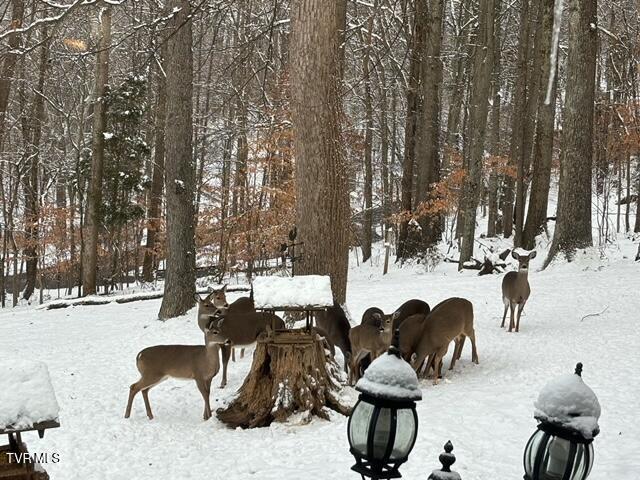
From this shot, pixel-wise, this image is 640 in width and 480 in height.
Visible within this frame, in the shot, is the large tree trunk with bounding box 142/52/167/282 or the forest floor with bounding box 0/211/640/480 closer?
the forest floor with bounding box 0/211/640/480

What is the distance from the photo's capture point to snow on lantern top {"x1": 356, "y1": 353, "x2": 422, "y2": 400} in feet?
8.96

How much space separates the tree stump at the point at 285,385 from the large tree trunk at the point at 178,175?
20.1 feet

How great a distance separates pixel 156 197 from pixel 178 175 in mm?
13620

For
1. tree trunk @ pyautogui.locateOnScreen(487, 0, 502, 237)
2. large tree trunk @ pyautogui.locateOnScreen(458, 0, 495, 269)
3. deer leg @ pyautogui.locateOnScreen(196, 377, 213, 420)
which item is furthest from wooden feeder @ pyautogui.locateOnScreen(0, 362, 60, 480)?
tree trunk @ pyautogui.locateOnScreen(487, 0, 502, 237)

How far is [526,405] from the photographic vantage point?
6246 millimetres

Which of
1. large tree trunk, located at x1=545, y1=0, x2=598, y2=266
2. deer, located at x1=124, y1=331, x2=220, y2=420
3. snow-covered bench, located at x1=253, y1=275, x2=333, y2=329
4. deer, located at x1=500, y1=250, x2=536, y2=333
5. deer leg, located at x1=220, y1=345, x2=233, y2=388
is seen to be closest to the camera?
snow-covered bench, located at x1=253, y1=275, x2=333, y2=329

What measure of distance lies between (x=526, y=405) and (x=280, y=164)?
567 inches

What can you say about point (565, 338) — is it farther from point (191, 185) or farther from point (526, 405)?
point (191, 185)

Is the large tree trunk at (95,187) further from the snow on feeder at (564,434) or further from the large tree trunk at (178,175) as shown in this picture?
the snow on feeder at (564,434)

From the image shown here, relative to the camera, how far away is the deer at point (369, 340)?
7.15m

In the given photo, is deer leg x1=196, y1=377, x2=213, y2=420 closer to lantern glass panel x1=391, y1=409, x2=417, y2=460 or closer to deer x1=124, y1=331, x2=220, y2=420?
deer x1=124, y1=331, x2=220, y2=420

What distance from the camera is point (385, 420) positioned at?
2736 millimetres

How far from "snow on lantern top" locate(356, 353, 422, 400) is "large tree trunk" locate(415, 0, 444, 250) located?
16961 millimetres

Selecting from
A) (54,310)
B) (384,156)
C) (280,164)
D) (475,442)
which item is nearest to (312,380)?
(475,442)
